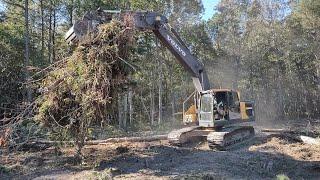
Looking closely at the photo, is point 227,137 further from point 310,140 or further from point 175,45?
point 175,45

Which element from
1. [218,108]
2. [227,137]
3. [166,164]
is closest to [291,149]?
[227,137]

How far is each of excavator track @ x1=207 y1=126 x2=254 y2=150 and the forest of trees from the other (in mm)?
11453

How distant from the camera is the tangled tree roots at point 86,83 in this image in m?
10.4

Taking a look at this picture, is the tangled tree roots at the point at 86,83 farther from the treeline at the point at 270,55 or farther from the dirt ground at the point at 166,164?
the treeline at the point at 270,55

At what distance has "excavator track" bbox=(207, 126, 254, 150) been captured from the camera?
1386 centimetres

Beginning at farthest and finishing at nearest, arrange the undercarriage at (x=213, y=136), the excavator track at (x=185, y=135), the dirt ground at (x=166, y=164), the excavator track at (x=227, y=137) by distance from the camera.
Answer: the excavator track at (x=185, y=135) → the undercarriage at (x=213, y=136) → the excavator track at (x=227, y=137) → the dirt ground at (x=166, y=164)

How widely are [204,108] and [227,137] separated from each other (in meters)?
1.30

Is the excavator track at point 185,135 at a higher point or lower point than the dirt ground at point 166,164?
higher

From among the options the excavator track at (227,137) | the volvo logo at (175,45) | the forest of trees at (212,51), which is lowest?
the excavator track at (227,137)

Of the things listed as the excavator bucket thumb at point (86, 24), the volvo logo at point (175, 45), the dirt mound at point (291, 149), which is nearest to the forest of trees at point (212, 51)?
the volvo logo at point (175, 45)

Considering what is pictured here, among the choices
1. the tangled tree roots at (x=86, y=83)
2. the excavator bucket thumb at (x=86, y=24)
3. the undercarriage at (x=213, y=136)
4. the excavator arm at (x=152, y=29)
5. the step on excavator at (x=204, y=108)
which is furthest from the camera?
the undercarriage at (x=213, y=136)

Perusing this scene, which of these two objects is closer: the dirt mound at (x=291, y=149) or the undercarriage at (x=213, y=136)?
the dirt mound at (x=291, y=149)

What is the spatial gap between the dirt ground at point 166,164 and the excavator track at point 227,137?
732mm

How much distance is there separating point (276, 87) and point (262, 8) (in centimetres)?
979
